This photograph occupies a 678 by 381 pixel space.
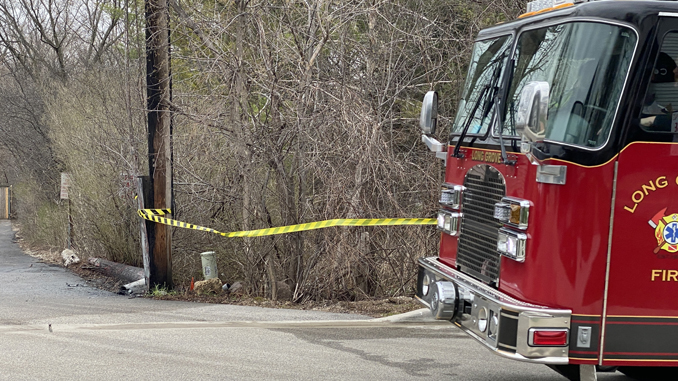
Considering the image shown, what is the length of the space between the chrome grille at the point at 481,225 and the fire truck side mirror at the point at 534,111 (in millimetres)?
765

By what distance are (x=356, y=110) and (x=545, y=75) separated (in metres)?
4.67

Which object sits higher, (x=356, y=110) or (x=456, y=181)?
(x=356, y=110)

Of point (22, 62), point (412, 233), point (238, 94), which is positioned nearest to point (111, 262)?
point (238, 94)

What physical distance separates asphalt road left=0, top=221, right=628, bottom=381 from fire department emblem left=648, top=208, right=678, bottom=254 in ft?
6.13

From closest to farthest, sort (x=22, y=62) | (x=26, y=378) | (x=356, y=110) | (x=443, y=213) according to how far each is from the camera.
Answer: (x=26, y=378), (x=443, y=213), (x=356, y=110), (x=22, y=62)

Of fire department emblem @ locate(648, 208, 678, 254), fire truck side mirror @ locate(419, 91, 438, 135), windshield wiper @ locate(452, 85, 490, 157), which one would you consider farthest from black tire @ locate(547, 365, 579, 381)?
fire truck side mirror @ locate(419, 91, 438, 135)

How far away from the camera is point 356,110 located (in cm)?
944

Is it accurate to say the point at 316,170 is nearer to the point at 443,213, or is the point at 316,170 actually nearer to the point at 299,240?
the point at 299,240

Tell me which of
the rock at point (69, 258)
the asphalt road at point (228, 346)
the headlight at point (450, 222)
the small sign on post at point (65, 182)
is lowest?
the rock at point (69, 258)

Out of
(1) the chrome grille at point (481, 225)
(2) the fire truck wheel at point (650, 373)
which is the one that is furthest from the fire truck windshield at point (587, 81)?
(2) the fire truck wheel at point (650, 373)

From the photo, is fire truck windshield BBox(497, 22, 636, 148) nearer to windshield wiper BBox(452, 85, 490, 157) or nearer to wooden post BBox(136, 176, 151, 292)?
windshield wiper BBox(452, 85, 490, 157)

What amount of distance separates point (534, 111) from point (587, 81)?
21.5 inches

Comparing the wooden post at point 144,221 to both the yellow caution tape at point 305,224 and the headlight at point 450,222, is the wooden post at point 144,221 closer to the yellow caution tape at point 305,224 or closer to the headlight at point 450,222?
the yellow caution tape at point 305,224

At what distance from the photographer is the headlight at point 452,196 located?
5.99 m
